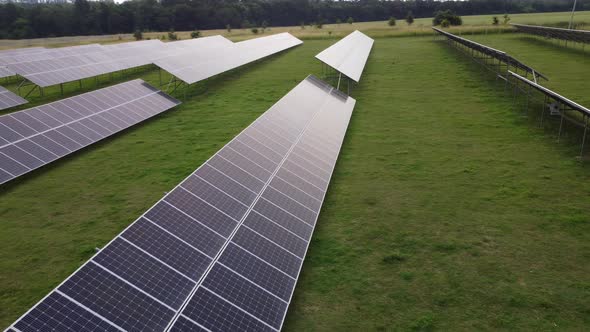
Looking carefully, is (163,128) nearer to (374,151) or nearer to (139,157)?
(139,157)

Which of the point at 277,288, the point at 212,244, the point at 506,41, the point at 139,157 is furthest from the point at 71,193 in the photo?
the point at 506,41

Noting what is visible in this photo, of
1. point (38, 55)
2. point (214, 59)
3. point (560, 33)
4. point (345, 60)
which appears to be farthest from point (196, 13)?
point (345, 60)

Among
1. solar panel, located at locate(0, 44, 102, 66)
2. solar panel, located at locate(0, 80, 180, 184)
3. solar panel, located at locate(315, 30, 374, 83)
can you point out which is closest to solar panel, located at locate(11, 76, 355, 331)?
solar panel, located at locate(0, 80, 180, 184)

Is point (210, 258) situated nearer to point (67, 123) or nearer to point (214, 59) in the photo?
point (67, 123)

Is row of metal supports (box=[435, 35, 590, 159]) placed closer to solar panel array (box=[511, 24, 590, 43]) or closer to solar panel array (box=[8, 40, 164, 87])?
solar panel array (box=[511, 24, 590, 43])

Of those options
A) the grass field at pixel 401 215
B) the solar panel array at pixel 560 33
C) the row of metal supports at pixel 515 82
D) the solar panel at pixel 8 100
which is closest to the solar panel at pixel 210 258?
the grass field at pixel 401 215

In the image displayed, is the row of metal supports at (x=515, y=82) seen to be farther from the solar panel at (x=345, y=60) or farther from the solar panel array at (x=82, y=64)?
the solar panel array at (x=82, y=64)
